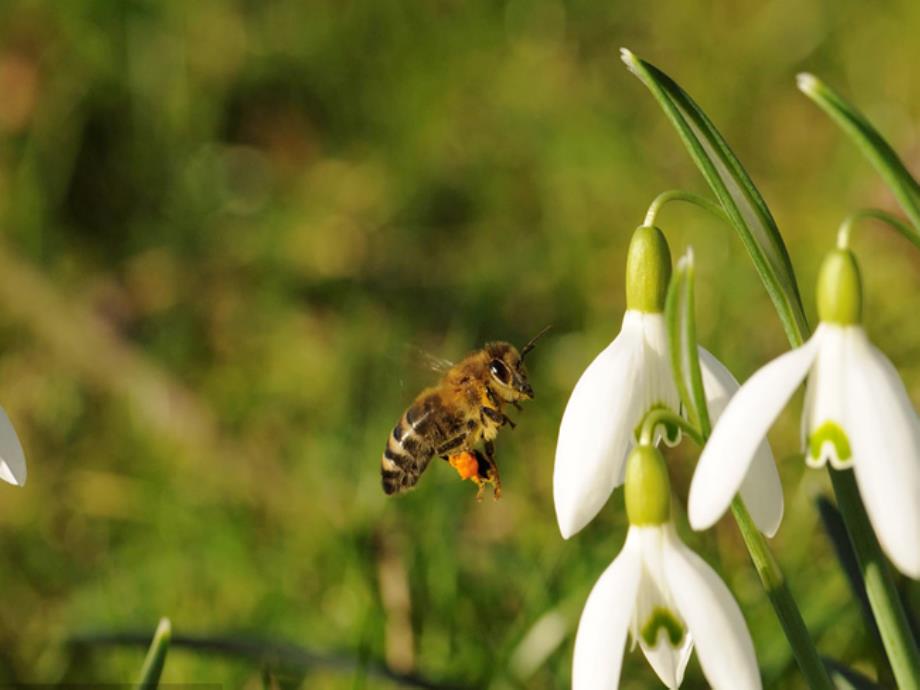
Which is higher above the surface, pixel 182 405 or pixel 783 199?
pixel 783 199

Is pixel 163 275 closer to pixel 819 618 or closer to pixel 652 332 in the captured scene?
pixel 819 618

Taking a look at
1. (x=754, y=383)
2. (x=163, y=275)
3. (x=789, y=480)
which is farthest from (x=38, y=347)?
(x=754, y=383)

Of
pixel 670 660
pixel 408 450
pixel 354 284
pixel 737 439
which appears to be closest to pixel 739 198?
pixel 737 439

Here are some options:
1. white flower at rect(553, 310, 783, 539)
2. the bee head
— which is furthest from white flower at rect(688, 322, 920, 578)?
the bee head

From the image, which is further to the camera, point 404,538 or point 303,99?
point 303,99

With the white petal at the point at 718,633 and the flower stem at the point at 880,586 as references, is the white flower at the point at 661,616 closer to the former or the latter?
the white petal at the point at 718,633

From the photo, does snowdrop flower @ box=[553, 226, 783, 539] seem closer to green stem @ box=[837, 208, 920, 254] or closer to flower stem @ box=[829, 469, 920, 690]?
flower stem @ box=[829, 469, 920, 690]

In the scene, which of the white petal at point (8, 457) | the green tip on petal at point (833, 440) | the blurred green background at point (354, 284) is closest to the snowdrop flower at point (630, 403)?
the green tip on petal at point (833, 440)
